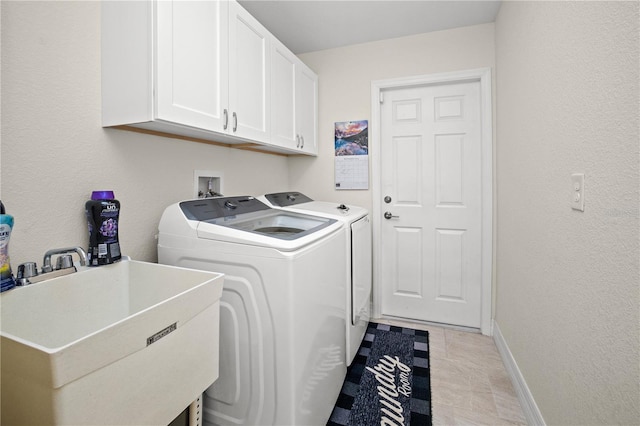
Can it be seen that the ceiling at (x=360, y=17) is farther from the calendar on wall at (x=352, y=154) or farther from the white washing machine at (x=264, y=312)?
the white washing machine at (x=264, y=312)

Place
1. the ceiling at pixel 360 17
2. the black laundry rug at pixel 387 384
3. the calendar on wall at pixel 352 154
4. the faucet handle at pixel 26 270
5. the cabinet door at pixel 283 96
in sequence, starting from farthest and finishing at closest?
the calendar on wall at pixel 352 154 < the ceiling at pixel 360 17 < the cabinet door at pixel 283 96 < the black laundry rug at pixel 387 384 < the faucet handle at pixel 26 270

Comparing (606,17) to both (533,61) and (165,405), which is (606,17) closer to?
(533,61)

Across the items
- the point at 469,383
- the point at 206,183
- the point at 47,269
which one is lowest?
the point at 469,383

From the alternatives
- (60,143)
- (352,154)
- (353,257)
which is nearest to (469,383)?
(353,257)

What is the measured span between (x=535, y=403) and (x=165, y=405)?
5.36 feet

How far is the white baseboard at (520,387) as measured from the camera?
1423 millimetres

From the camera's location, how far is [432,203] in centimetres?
256

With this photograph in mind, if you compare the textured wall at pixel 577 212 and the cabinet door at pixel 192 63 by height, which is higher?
the cabinet door at pixel 192 63

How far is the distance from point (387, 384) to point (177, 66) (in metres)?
1.97

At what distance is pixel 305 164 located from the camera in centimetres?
286

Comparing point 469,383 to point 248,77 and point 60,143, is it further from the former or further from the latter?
point 60,143

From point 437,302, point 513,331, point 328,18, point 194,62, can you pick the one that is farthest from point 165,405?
point 328,18

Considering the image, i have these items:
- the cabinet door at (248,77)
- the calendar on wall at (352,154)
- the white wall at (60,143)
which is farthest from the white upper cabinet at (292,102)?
the white wall at (60,143)

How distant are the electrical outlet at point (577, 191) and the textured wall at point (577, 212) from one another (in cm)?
3
